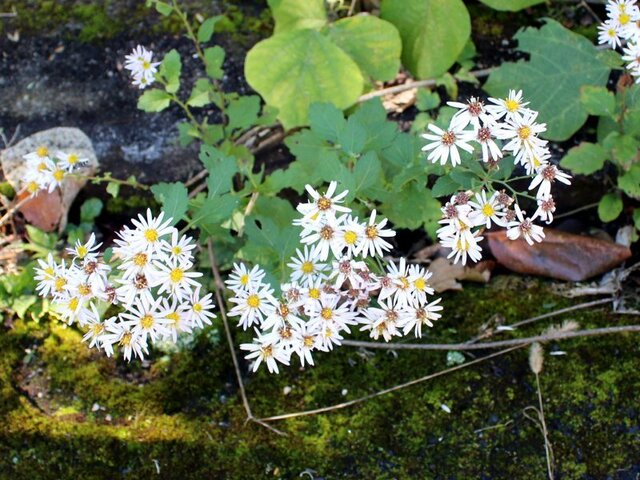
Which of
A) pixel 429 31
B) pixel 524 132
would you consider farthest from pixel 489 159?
pixel 429 31

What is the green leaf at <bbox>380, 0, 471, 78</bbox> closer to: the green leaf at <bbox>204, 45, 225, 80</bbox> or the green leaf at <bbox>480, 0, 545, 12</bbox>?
the green leaf at <bbox>480, 0, 545, 12</bbox>

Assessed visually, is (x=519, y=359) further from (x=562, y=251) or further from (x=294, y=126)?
(x=294, y=126)

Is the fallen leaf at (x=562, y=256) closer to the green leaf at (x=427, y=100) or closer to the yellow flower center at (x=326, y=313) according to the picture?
the green leaf at (x=427, y=100)

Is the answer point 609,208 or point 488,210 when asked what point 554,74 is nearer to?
point 609,208

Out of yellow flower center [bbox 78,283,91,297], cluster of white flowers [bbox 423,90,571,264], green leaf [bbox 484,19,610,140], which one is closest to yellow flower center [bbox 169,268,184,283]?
yellow flower center [bbox 78,283,91,297]

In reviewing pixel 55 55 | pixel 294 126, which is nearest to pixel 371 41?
pixel 294 126

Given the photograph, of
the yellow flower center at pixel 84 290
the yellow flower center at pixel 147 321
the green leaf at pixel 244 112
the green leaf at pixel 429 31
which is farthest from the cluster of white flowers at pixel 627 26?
the yellow flower center at pixel 84 290
